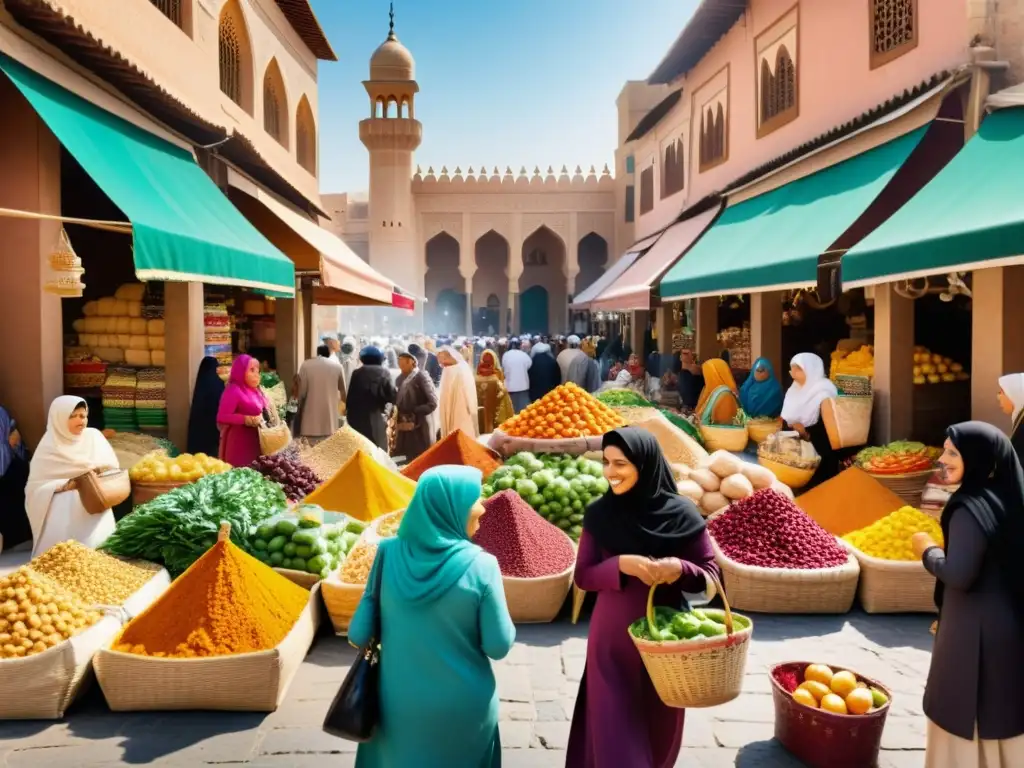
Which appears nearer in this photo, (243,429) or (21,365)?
(21,365)

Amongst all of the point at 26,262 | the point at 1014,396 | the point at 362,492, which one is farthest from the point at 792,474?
the point at 26,262

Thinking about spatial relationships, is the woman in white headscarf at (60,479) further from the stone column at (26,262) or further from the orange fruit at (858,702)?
the orange fruit at (858,702)

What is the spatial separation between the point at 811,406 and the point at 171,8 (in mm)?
7373

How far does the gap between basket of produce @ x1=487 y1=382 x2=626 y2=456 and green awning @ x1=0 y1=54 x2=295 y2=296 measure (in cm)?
246

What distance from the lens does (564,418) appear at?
19.8 ft

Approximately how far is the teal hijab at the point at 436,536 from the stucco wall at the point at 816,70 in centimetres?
578

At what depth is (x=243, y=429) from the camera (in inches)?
258

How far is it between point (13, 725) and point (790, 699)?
9.72ft

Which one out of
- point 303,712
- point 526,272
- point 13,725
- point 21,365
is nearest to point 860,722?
point 303,712

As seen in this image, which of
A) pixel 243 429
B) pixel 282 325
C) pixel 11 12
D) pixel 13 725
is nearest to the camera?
pixel 13 725

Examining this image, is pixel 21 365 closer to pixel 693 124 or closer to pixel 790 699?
pixel 790 699

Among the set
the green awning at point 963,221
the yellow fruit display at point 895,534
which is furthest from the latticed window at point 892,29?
the yellow fruit display at point 895,534

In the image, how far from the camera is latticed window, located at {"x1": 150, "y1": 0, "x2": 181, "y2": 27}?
8.40 meters

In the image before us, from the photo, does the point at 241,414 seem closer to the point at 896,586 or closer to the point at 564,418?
the point at 564,418
